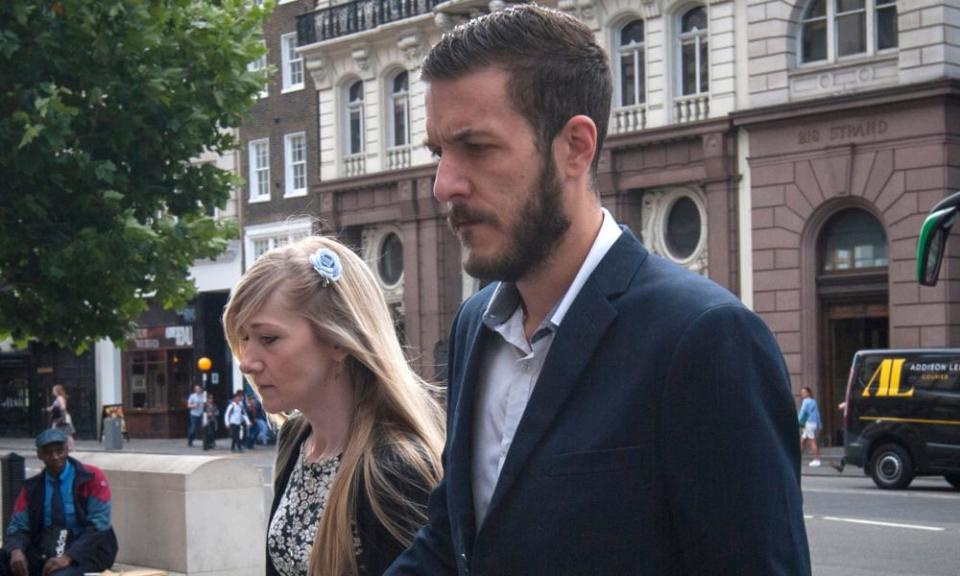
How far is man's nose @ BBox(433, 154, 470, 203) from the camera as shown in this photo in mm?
2479

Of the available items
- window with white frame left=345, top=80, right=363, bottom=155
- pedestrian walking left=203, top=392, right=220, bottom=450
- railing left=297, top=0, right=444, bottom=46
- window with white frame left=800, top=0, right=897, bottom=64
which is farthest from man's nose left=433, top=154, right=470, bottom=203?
window with white frame left=345, top=80, right=363, bottom=155

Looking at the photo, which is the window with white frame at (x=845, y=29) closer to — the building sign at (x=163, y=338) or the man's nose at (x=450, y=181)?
the building sign at (x=163, y=338)

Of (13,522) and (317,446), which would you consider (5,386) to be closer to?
(13,522)

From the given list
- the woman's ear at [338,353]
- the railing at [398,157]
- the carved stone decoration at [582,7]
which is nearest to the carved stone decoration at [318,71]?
the railing at [398,157]

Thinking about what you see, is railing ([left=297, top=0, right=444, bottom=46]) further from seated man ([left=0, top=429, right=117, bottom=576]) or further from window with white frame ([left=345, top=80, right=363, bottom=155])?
seated man ([left=0, top=429, right=117, bottom=576])

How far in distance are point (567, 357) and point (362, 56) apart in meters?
42.2

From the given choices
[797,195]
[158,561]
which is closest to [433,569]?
[158,561]

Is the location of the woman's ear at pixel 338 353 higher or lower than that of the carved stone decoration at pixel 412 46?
lower

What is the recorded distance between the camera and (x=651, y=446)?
228cm

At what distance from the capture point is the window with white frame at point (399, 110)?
42969mm

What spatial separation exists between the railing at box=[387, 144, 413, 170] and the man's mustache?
4014 centimetres

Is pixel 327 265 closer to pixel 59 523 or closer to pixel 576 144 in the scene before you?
pixel 576 144

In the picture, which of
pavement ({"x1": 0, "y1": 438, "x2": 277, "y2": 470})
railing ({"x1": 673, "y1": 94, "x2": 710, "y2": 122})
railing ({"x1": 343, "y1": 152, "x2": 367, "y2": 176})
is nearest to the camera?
railing ({"x1": 673, "y1": 94, "x2": 710, "y2": 122})

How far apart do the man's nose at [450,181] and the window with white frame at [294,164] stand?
Answer: 148 feet
